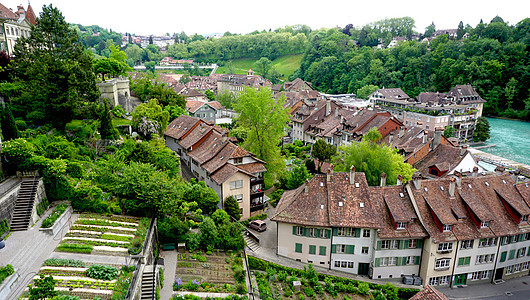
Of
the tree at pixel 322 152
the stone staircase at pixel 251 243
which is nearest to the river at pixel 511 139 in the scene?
the tree at pixel 322 152

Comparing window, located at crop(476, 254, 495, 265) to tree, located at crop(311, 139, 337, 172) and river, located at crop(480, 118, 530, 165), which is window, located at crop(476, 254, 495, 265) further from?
river, located at crop(480, 118, 530, 165)

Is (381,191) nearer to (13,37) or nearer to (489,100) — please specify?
(13,37)

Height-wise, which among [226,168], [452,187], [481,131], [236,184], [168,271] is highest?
[452,187]

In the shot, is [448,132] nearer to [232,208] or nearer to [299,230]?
[299,230]

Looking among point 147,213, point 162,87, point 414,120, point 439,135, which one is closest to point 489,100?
point 414,120

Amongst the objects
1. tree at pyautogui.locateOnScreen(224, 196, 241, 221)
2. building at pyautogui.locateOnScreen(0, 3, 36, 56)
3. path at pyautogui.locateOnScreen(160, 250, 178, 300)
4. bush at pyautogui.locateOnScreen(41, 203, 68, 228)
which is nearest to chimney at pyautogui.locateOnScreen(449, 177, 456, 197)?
tree at pyautogui.locateOnScreen(224, 196, 241, 221)

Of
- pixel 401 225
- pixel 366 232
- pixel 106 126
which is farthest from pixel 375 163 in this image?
pixel 106 126
